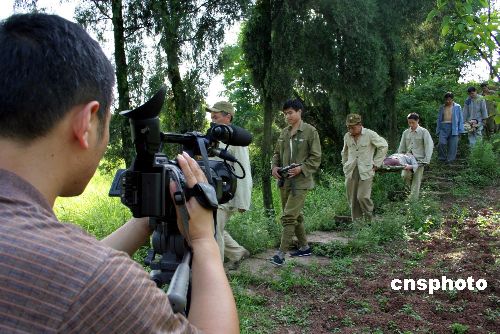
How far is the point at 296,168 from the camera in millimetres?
5715

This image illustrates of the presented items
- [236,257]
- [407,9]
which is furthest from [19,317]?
[407,9]

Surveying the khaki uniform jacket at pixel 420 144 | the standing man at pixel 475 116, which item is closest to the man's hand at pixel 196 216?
the khaki uniform jacket at pixel 420 144

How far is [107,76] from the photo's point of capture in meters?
1.07

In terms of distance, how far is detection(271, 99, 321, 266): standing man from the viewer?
5773mm

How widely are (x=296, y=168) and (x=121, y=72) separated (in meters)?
2.34

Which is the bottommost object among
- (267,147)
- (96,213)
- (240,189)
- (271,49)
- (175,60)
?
(96,213)

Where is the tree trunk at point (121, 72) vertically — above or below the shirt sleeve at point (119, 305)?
above

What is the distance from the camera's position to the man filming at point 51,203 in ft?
2.60

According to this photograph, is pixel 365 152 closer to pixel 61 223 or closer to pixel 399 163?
pixel 399 163

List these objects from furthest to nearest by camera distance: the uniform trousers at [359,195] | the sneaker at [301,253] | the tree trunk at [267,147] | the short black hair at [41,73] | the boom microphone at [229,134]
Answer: the tree trunk at [267,147]
the uniform trousers at [359,195]
the sneaker at [301,253]
the boom microphone at [229,134]
the short black hair at [41,73]

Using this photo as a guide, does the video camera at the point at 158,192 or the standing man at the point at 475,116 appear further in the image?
the standing man at the point at 475,116

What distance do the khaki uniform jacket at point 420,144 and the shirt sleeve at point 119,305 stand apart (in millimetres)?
8783

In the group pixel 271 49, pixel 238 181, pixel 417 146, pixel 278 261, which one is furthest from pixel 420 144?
pixel 238 181

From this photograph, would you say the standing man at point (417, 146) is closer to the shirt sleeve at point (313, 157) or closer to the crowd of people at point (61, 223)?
the shirt sleeve at point (313, 157)
